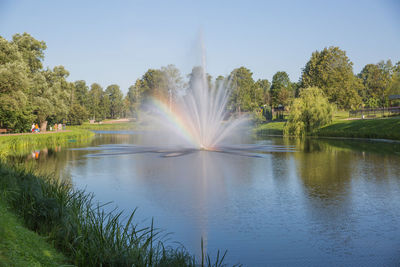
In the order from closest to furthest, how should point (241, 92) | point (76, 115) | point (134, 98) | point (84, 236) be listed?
1. point (84, 236)
2. point (76, 115)
3. point (241, 92)
4. point (134, 98)

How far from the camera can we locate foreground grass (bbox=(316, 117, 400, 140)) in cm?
4200

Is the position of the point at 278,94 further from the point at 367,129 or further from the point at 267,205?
the point at 267,205

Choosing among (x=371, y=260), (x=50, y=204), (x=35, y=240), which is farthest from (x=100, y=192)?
(x=371, y=260)

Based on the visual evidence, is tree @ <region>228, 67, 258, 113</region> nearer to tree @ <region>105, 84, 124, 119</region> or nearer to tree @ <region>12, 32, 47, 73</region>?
tree @ <region>12, 32, 47, 73</region>

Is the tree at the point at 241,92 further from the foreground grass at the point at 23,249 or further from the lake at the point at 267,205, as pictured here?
the foreground grass at the point at 23,249

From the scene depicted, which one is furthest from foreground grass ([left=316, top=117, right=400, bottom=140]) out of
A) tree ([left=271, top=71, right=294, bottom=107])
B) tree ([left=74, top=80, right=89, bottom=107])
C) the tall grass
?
tree ([left=74, top=80, right=89, bottom=107])

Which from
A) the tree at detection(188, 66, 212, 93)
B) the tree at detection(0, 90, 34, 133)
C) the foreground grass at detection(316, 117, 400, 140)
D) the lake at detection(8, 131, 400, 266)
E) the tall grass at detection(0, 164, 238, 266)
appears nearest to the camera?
the tall grass at detection(0, 164, 238, 266)

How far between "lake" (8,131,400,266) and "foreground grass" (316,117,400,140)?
20.4 metres

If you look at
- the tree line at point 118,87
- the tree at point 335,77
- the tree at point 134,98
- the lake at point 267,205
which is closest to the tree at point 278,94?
the tree line at point 118,87

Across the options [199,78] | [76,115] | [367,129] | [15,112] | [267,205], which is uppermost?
[76,115]

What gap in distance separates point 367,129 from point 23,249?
48248 millimetres

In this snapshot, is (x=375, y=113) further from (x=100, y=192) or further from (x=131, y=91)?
(x=131, y=91)

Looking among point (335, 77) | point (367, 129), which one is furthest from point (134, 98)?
point (367, 129)

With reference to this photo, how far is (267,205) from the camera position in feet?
41.3
